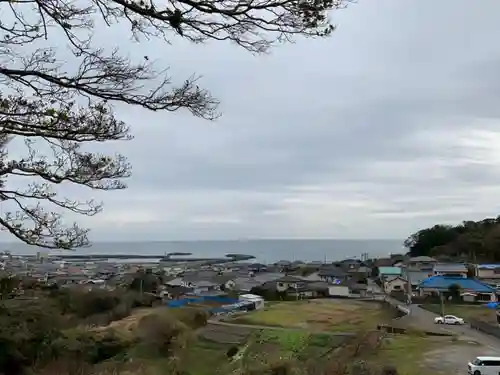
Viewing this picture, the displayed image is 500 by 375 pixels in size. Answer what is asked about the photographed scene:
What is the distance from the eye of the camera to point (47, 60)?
320 centimetres

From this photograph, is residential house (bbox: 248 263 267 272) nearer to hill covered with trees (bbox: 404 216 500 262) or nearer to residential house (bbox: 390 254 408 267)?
residential house (bbox: 390 254 408 267)

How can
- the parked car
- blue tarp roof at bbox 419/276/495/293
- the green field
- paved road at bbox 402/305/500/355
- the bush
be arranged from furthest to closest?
blue tarp roof at bbox 419/276/495/293, the green field, paved road at bbox 402/305/500/355, the parked car, the bush

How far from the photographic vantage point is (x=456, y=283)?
24484mm

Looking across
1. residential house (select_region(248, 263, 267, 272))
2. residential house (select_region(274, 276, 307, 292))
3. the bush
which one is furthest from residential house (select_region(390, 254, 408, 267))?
the bush

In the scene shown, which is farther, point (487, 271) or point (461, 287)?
point (487, 271)

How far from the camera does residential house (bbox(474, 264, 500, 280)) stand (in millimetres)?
27820

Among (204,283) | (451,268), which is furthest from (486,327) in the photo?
(204,283)

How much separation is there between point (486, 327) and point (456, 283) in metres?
9.58

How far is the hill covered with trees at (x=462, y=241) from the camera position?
3347cm

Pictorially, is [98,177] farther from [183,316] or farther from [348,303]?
[348,303]

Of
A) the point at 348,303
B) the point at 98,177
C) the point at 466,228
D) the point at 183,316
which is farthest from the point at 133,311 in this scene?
the point at 466,228

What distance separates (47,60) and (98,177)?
3.03 feet

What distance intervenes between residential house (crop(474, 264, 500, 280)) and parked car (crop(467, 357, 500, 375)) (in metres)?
20.6

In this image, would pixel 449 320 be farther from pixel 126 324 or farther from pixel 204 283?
pixel 204 283
